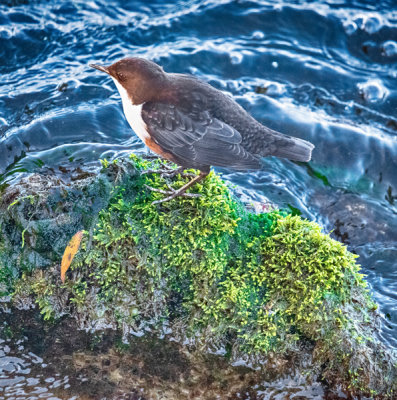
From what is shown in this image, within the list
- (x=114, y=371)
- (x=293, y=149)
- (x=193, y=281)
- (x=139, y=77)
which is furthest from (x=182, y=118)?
(x=114, y=371)

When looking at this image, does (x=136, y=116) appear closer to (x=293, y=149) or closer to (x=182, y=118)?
(x=182, y=118)

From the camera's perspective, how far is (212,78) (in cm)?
745

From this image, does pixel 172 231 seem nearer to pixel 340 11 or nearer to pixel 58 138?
pixel 58 138

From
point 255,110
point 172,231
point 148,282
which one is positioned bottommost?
point 255,110

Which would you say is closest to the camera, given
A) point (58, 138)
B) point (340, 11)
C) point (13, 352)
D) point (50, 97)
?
point (13, 352)

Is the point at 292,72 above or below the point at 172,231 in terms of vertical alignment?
below

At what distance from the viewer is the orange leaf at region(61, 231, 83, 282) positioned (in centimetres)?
359

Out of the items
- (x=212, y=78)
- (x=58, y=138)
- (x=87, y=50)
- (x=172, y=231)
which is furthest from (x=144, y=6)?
(x=172, y=231)

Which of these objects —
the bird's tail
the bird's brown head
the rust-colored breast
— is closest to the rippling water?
the bird's tail

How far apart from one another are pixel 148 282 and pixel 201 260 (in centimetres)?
42

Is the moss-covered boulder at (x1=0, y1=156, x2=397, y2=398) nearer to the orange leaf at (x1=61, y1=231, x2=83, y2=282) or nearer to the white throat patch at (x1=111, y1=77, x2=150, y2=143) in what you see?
the orange leaf at (x1=61, y1=231, x2=83, y2=282)

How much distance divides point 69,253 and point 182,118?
1386 millimetres

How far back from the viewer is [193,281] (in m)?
3.70

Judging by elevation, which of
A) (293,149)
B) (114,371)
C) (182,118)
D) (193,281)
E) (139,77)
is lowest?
(114,371)
